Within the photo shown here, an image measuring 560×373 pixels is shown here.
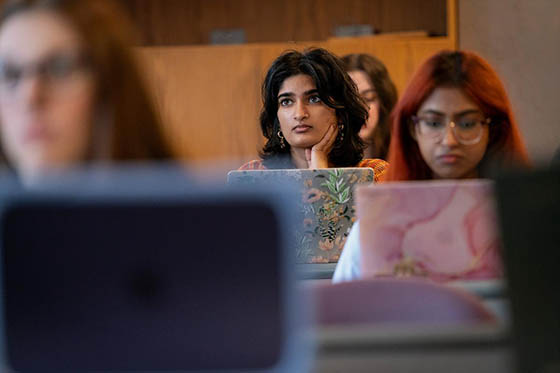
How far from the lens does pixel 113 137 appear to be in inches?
41.2

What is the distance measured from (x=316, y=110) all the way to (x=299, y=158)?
18 centimetres

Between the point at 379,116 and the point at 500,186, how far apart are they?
10.1 feet

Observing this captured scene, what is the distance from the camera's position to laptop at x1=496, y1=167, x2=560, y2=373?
0.67 meters

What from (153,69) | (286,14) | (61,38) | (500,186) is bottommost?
(500,186)

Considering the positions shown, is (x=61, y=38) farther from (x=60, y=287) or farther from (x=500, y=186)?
(x=500, y=186)

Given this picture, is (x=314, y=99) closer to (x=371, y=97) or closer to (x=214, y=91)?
(x=371, y=97)

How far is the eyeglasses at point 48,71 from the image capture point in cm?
101

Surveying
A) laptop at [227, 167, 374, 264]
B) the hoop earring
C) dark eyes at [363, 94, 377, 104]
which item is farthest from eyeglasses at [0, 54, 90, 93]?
dark eyes at [363, 94, 377, 104]

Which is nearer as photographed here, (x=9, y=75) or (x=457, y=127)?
(x=9, y=75)

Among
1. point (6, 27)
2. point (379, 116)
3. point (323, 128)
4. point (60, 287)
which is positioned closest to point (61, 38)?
point (6, 27)

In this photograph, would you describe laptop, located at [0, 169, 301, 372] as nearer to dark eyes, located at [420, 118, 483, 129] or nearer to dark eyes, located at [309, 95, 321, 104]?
dark eyes, located at [420, 118, 483, 129]

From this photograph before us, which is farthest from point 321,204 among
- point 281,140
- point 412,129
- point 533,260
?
point 533,260

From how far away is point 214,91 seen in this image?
4.93 m

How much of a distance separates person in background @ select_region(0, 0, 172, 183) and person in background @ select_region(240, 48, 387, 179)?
1.55 metres
